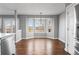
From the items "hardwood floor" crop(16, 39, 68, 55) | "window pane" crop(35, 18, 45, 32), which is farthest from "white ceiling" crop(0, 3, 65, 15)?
"window pane" crop(35, 18, 45, 32)

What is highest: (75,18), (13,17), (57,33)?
(13,17)

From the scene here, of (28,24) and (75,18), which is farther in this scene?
(28,24)

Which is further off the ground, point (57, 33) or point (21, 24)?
point (21, 24)

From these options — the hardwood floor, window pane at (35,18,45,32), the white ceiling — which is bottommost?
the hardwood floor

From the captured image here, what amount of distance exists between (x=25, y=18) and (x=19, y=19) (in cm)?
45

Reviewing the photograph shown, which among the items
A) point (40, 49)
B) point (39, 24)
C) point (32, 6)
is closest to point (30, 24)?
point (39, 24)

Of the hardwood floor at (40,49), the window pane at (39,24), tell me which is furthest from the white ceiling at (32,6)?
the window pane at (39,24)

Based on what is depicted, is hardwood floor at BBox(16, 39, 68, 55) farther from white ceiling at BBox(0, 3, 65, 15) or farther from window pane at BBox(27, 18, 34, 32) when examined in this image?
window pane at BBox(27, 18, 34, 32)

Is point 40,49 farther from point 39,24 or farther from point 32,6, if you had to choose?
point 39,24

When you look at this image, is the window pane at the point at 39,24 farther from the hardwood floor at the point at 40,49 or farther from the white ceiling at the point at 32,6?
the hardwood floor at the point at 40,49
